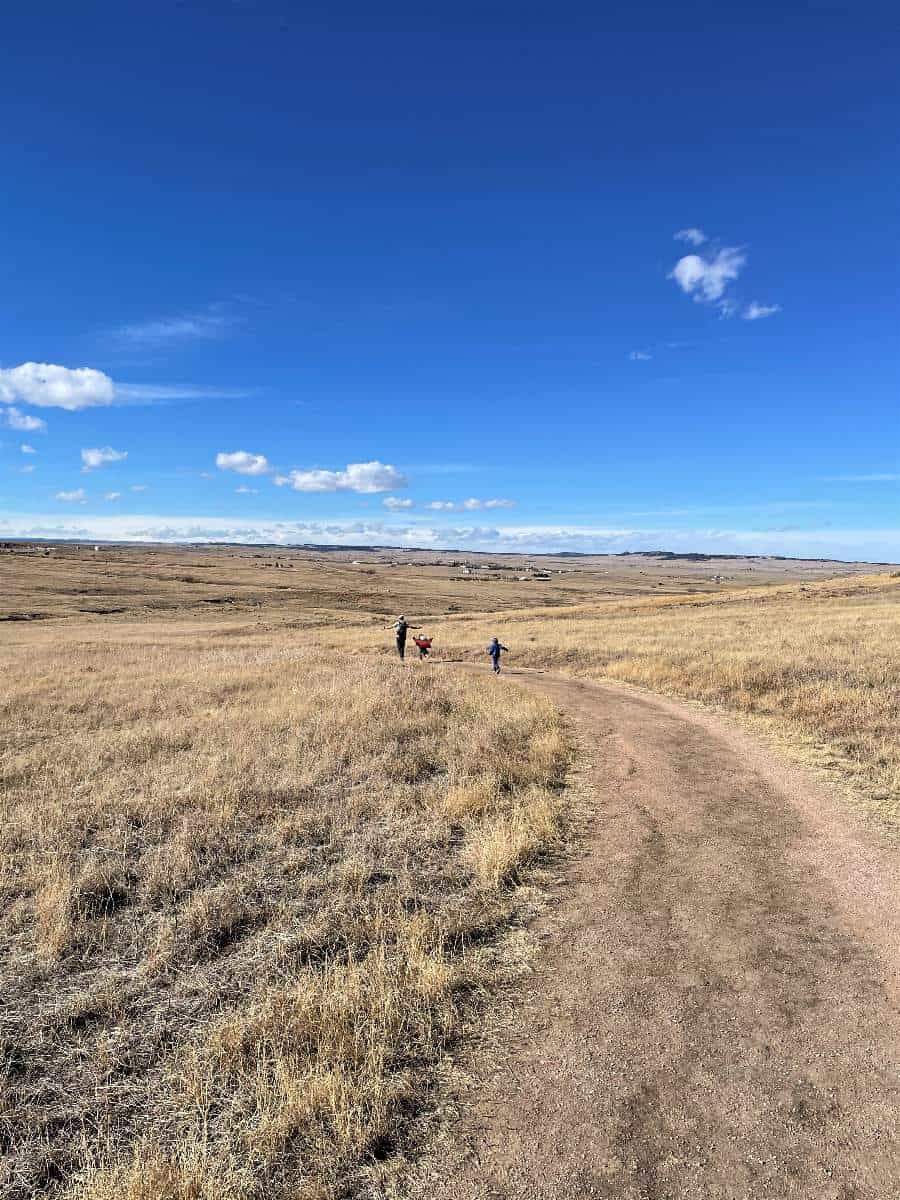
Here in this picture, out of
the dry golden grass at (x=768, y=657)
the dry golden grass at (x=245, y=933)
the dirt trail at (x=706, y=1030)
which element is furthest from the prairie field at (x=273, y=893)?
the dirt trail at (x=706, y=1030)

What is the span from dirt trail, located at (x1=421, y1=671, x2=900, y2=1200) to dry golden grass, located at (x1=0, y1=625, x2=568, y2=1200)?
804 millimetres

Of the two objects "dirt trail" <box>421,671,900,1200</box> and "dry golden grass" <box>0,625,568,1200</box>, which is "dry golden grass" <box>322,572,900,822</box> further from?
"dry golden grass" <box>0,625,568,1200</box>

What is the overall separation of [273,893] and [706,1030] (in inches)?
208

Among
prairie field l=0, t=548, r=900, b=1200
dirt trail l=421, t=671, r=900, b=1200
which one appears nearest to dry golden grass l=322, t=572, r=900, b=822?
prairie field l=0, t=548, r=900, b=1200

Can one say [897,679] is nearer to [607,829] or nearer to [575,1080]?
[607,829]

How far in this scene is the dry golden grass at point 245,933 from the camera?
458 centimetres

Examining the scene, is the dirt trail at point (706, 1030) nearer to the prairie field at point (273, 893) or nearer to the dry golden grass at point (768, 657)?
the prairie field at point (273, 893)

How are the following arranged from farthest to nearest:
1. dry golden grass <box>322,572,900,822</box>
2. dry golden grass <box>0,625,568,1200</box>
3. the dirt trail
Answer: dry golden grass <box>322,572,900,822</box>, dry golden grass <box>0,625,568,1200</box>, the dirt trail

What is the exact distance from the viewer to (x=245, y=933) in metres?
7.39

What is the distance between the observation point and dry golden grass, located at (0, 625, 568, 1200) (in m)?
4.58

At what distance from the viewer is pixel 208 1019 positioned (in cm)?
589

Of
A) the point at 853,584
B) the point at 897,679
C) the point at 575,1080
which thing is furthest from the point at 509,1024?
the point at 853,584

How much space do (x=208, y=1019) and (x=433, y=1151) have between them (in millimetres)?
2541

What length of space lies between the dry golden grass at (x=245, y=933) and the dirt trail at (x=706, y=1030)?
31.6 inches
